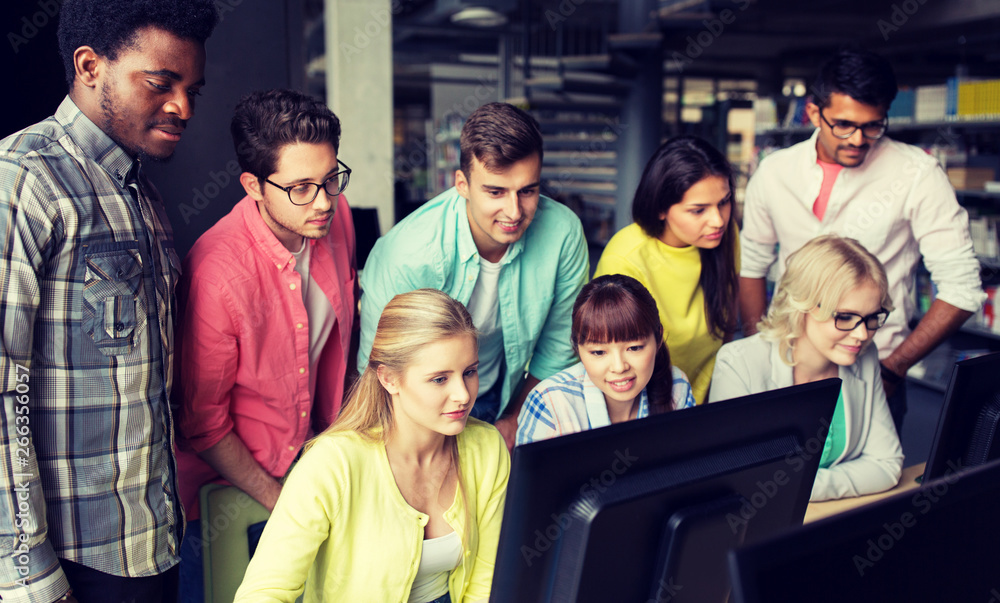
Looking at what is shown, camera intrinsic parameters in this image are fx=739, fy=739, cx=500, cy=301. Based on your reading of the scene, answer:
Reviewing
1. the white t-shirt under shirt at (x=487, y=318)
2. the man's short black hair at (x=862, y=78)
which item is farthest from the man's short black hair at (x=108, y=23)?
the man's short black hair at (x=862, y=78)

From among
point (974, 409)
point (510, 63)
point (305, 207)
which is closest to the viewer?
point (974, 409)

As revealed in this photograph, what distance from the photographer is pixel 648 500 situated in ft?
2.60

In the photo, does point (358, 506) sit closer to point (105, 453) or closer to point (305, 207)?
point (105, 453)

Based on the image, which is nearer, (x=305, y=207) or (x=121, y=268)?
(x=121, y=268)

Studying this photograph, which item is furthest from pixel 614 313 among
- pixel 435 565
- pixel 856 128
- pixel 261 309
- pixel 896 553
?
pixel 856 128

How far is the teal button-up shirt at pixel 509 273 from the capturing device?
5.51 feet

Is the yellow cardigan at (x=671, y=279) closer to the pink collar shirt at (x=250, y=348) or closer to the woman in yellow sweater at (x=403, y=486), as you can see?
the woman in yellow sweater at (x=403, y=486)

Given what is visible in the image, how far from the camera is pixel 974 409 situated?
1103mm

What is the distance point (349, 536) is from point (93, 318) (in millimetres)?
540

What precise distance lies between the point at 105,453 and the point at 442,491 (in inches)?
21.9

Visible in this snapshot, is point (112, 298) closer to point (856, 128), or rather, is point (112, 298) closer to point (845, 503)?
point (845, 503)

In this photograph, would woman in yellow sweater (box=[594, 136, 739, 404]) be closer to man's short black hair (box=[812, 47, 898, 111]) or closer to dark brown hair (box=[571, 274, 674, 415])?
dark brown hair (box=[571, 274, 674, 415])

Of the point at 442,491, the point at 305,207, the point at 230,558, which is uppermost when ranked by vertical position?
the point at 305,207

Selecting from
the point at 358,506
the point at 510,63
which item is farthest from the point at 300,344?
the point at 510,63
